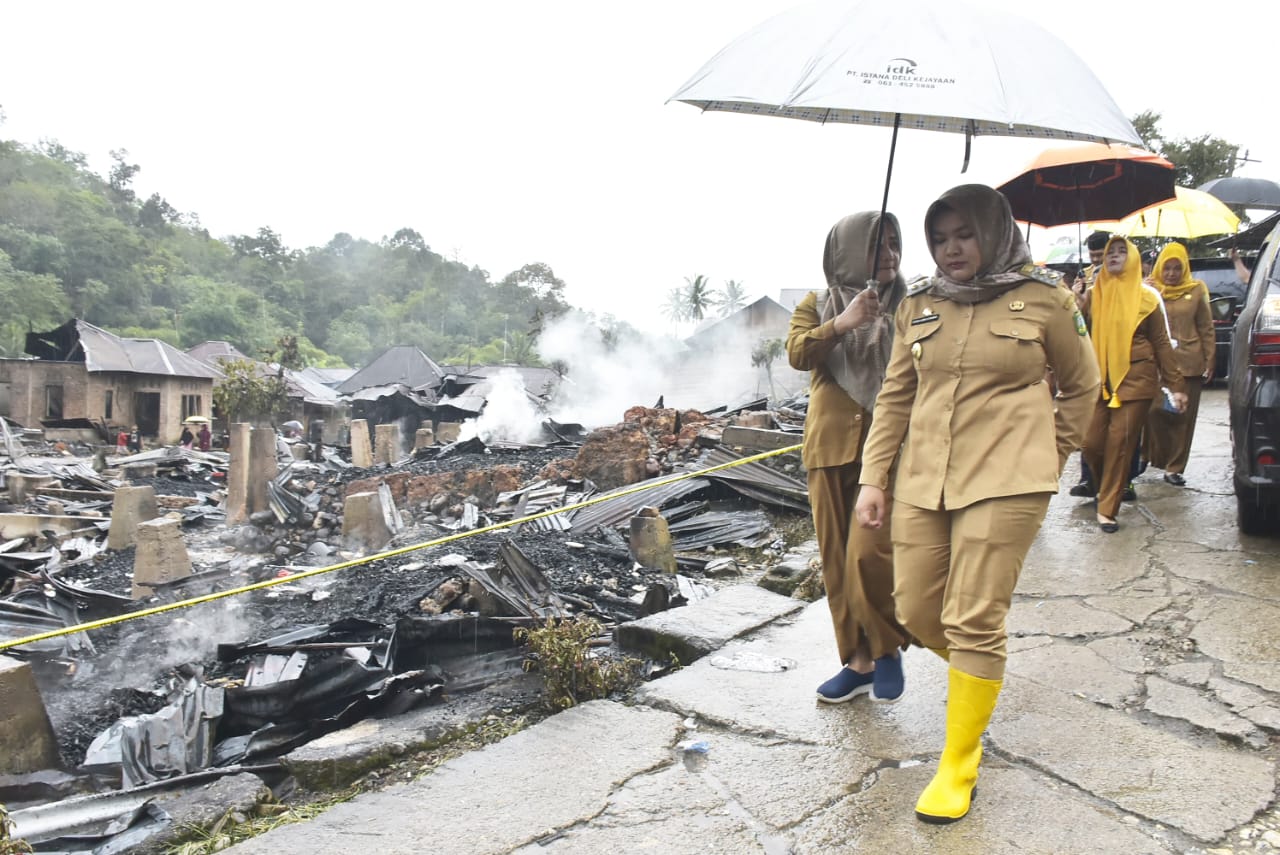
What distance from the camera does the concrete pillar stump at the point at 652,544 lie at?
6824mm

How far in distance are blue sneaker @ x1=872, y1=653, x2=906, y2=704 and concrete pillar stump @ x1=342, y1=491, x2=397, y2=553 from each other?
377 inches

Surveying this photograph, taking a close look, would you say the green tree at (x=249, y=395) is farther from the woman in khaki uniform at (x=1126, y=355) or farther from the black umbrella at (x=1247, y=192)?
the woman in khaki uniform at (x=1126, y=355)

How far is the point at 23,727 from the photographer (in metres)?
4.16

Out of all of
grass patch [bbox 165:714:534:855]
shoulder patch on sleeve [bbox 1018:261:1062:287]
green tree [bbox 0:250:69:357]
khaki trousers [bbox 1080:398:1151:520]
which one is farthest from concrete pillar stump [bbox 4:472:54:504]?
green tree [bbox 0:250:69:357]

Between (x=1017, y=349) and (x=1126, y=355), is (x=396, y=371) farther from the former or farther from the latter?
(x=1017, y=349)

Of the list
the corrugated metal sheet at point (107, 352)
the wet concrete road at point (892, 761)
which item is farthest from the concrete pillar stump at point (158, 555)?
the corrugated metal sheet at point (107, 352)

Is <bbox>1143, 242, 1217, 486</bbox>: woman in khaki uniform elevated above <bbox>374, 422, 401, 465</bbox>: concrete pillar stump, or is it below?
above

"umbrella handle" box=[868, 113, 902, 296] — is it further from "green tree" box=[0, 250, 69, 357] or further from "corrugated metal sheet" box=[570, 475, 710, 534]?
"green tree" box=[0, 250, 69, 357]

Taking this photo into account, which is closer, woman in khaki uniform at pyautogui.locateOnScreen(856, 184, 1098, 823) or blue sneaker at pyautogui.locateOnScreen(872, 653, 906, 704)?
woman in khaki uniform at pyautogui.locateOnScreen(856, 184, 1098, 823)

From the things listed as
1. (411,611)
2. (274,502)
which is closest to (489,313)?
(274,502)

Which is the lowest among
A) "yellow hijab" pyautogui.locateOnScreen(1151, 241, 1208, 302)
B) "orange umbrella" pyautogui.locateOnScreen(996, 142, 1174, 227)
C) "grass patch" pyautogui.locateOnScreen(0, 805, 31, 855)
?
"grass patch" pyautogui.locateOnScreen(0, 805, 31, 855)

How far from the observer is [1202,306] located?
18.2 feet

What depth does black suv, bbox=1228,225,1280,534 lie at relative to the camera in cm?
399

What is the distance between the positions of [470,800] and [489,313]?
85413mm
